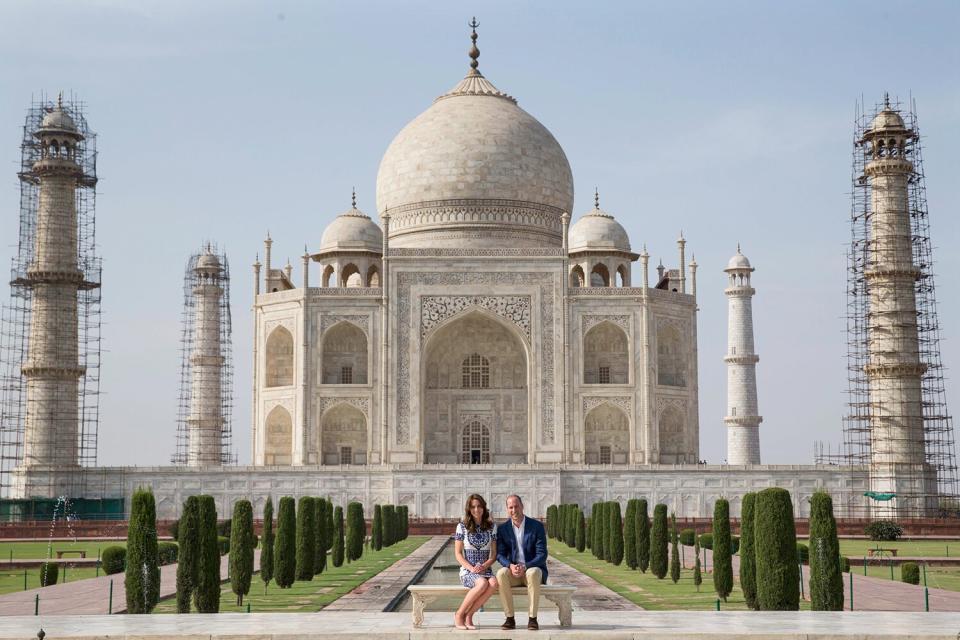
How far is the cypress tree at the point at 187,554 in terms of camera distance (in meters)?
10.4

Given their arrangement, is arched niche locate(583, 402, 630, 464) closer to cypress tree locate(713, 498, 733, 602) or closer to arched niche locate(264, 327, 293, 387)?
arched niche locate(264, 327, 293, 387)

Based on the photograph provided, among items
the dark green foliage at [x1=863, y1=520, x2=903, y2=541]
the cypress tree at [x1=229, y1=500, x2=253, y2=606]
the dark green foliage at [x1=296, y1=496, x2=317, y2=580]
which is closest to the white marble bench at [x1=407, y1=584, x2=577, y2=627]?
the cypress tree at [x1=229, y1=500, x2=253, y2=606]

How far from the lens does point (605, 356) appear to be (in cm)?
3081

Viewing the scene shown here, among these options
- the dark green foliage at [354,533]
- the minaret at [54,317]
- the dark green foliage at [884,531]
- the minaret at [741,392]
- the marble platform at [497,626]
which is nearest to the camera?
the marble platform at [497,626]

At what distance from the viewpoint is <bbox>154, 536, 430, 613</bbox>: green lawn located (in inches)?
452

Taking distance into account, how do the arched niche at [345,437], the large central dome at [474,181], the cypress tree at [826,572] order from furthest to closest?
the large central dome at [474,181] → the arched niche at [345,437] → the cypress tree at [826,572]

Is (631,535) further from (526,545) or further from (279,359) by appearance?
(279,359)

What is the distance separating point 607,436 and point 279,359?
8.13m

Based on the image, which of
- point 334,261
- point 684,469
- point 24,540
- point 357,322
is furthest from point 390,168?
point 24,540

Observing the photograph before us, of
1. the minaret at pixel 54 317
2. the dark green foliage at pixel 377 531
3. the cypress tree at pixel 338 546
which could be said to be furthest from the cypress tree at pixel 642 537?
the minaret at pixel 54 317

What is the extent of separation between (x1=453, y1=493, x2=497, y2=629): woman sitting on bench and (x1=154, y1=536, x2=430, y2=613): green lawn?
123 inches

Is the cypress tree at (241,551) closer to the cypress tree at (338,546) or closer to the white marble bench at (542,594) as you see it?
the white marble bench at (542,594)

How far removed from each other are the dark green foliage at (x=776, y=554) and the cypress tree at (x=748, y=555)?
440mm

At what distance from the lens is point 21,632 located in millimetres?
8164
